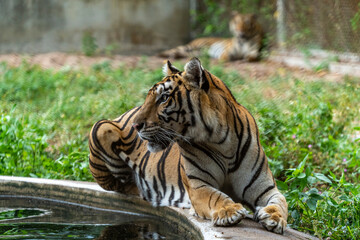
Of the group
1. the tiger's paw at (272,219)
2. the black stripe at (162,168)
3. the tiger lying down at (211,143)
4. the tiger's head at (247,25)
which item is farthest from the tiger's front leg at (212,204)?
the tiger's head at (247,25)

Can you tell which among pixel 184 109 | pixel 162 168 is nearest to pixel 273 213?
pixel 184 109

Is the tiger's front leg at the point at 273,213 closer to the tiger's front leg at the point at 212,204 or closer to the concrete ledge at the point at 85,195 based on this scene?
the tiger's front leg at the point at 212,204

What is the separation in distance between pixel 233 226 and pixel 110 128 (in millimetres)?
1596

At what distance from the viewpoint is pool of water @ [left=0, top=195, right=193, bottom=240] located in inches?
158

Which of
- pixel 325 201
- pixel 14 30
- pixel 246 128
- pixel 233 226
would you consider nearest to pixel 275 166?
pixel 325 201

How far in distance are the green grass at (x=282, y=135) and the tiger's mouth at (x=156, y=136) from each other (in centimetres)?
83

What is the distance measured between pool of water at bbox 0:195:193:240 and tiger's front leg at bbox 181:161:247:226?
0.25 m

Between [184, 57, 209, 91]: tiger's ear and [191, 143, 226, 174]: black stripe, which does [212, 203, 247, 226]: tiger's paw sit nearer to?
[191, 143, 226, 174]: black stripe

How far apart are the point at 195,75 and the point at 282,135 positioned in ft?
7.94

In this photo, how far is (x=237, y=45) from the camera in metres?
12.5

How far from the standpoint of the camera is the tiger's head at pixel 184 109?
3.57 metres

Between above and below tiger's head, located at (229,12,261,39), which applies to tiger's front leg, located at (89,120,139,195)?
below

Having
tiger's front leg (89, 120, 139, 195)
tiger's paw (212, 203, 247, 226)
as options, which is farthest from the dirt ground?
tiger's paw (212, 203, 247, 226)

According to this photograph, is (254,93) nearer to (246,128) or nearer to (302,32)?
(302,32)
